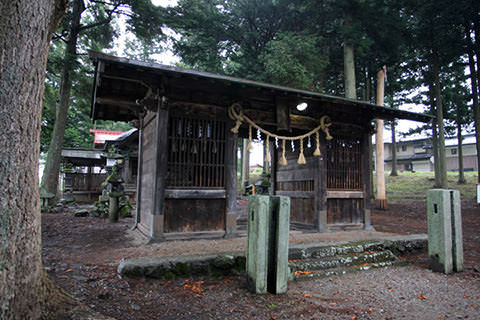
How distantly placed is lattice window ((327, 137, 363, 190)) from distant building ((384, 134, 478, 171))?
100 ft

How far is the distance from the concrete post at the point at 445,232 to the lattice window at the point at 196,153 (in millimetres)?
4444

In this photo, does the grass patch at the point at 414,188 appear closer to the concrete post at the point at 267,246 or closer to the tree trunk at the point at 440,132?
the tree trunk at the point at 440,132

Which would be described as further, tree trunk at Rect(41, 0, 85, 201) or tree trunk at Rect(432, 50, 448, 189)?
tree trunk at Rect(41, 0, 85, 201)

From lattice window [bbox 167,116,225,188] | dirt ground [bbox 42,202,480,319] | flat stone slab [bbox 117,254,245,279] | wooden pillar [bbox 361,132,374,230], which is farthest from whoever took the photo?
wooden pillar [bbox 361,132,374,230]

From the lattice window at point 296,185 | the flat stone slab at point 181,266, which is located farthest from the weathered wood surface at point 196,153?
the lattice window at point 296,185

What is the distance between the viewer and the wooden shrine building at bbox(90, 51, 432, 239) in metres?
6.28

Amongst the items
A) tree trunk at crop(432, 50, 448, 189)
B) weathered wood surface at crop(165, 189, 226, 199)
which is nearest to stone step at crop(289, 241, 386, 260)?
weathered wood surface at crop(165, 189, 226, 199)

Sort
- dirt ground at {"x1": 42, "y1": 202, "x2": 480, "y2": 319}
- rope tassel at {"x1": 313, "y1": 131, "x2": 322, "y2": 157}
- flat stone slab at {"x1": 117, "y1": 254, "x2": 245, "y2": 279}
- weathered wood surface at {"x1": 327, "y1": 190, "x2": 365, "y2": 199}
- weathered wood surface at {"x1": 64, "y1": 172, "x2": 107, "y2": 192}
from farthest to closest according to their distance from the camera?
weathered wood surface at {"x1": 64, "y1": 172, "x2": 107, "y2": 192} < weathered wood surface at {"x1": 327, "y1": 190, "x2": 365, "y2": 199} < rope tassel at {"x1": 313, "y1": 131, "x2": 322, "y2": 157} < flat stone slab at {"x1": 117, "y1": 254, "x2": 245, "y2": 279} < dirt ground at {"x1": 42, "y1": 202, "x2": 480, "y2": 319}

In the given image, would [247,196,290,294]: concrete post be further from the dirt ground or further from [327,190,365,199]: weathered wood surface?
[327,190,365,199]: weathered wood surface

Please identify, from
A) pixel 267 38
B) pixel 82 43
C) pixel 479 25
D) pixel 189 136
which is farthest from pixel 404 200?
pixel 82 43

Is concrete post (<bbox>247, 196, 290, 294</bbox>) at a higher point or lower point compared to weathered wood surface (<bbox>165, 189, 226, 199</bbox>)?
lower

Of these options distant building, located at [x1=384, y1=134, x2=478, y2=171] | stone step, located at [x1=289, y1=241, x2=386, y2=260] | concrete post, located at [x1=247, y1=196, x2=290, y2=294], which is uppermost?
distant building, located at [x1=384, y1=134, x2=478, y2=171]

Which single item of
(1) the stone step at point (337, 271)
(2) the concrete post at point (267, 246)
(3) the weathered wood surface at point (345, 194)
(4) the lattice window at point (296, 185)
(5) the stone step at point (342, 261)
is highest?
(4) the lattice window at point (296, 185)

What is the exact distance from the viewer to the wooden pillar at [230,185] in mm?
6773
